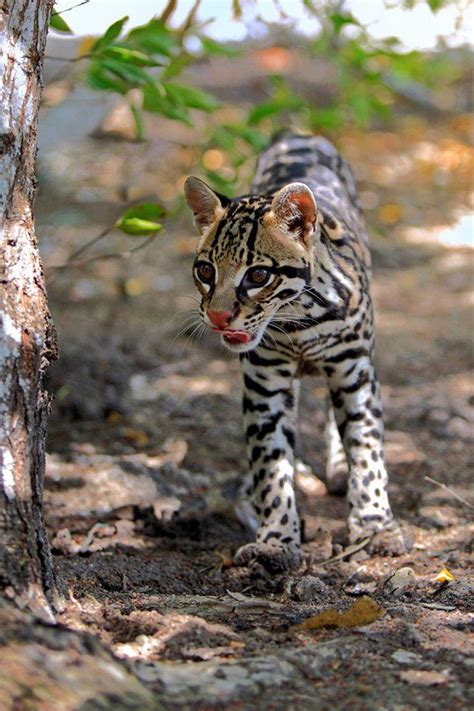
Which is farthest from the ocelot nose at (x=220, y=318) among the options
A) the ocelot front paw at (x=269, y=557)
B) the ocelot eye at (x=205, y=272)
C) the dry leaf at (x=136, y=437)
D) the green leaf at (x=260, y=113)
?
the green leaf at (x=260, y=113)

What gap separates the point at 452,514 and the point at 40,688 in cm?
304

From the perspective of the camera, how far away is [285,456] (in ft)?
15.5

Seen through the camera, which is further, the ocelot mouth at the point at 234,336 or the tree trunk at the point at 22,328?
the ocelot mouth at the point at 234,336

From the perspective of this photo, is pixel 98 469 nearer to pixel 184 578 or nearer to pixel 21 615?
pixel 184 578

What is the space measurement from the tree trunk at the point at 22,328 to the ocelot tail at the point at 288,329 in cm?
108

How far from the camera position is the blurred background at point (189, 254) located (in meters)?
5.31

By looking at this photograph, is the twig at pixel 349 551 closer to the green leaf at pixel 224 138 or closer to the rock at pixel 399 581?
the rock at pixel 399 581

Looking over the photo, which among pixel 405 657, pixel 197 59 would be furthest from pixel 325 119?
pixel 405 657

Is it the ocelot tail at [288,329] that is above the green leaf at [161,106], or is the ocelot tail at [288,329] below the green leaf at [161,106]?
below

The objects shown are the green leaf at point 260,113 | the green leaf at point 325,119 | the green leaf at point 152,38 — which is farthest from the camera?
the green leaf at point 325,119

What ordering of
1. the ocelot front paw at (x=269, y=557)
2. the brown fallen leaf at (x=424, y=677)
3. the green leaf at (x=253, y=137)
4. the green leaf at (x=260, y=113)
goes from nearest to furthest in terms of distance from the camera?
the brown fallen leaf at (x=424, y=677)
the ocelot front paw at (x=269, y=557)
the green leaf at (x=253, y=137)
the green leaf at (x=260, y=113)

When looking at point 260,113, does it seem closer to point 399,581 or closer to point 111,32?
point 111,32

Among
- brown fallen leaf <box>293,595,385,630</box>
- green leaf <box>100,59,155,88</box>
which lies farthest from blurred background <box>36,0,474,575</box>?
brown fallen leaf <box>293,595,385,630</box>

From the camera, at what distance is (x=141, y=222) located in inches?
179
